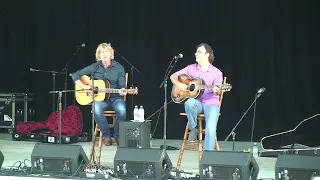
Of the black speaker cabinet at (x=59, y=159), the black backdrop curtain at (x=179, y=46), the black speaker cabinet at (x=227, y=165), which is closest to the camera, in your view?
the black speaker cabinet at (x=227, y=165)

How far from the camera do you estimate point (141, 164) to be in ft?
17.6

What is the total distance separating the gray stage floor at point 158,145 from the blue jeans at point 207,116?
324 mm

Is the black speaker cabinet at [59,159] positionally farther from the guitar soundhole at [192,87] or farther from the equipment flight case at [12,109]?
the equipment flight case at [12,109]

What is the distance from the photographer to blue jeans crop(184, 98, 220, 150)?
6.26 meters

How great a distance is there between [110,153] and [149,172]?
252 cm

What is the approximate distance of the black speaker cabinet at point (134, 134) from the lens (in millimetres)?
6676

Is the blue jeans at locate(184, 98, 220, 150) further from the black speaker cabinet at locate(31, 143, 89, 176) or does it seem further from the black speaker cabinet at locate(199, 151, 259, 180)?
the black speaker cabinet at locate(31, 143, 89, 176)

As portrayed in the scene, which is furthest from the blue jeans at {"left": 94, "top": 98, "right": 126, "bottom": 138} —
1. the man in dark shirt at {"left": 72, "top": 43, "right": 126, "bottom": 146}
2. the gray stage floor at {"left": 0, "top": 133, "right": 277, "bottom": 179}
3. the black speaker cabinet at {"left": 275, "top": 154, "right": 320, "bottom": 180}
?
the black speaker cabinet at {"left": 275, "top": 154, "right": 320, "bottom": 180}

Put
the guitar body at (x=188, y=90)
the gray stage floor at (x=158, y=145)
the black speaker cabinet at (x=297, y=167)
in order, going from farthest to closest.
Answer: the gray stage floor at (x=158, y=145)
the guitar body at (x=188, y=90)
the black speaker cabinet at (x=297, y=167)

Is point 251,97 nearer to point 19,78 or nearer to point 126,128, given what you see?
Result: point 126,128

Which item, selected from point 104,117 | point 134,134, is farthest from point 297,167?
point 104,117

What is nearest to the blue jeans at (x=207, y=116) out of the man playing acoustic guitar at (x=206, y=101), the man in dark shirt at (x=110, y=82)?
the man playing acoustic guitar at (x=206, y=101)

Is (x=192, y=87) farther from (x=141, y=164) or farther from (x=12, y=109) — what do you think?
(x=12, y=109)

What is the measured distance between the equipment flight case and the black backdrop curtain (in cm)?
33
